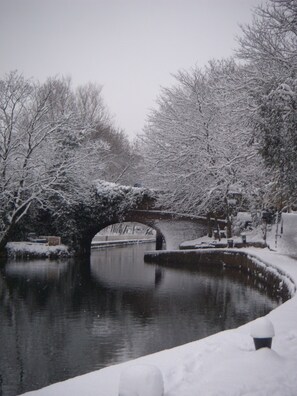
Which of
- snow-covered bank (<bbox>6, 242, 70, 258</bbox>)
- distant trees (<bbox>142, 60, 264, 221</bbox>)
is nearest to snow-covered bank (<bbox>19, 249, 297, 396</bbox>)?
distant trees (<bbox>142, 60, 264, 221</bbox>)

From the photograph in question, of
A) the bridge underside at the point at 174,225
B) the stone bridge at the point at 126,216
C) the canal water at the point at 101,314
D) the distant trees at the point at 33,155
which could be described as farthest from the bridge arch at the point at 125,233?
the canal water at the point at 101,314

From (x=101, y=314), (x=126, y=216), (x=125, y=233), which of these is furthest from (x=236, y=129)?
(x=125, y=233)

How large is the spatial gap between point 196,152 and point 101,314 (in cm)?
1613

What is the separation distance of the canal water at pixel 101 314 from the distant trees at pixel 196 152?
6457 mm

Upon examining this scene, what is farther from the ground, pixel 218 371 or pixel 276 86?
pixel 276 86

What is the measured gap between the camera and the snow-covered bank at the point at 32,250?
26734 mm

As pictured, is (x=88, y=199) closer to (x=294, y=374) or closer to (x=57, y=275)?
A: (x=57, y=275)

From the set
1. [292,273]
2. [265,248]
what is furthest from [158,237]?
[292,273]

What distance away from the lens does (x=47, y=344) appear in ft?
30.7

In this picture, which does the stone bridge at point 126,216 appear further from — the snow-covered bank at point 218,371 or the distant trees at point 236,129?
the snow-covered bank at point 218,371

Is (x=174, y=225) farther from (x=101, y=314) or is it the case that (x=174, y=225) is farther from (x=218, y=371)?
(x=218, y=371)

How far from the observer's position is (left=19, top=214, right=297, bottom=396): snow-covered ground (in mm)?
4492

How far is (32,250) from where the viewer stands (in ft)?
88.8

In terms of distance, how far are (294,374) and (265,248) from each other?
57.1 feet
